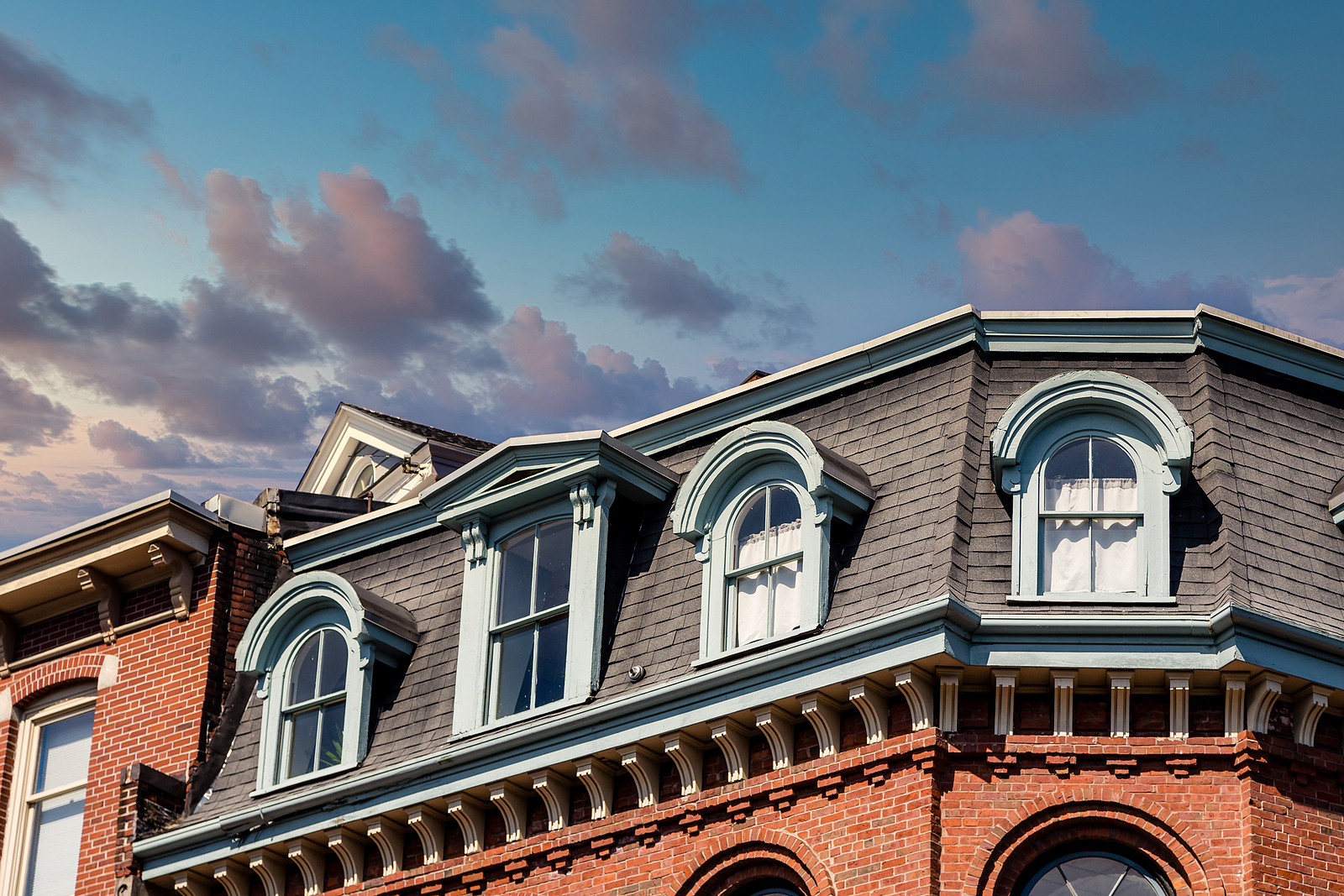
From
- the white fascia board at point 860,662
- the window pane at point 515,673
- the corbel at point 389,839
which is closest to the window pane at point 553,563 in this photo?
the window pane at point 515,673

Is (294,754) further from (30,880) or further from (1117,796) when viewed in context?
(1117,796)

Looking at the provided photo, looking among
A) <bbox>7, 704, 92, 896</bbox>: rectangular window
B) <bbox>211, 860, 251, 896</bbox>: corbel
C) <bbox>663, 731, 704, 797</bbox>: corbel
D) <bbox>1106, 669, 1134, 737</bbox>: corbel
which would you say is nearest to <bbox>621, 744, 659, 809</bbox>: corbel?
<bbox>663, 731, 704, 797</bbox>: corbel

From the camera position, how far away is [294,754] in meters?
21.1

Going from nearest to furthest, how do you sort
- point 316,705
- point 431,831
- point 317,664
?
point 431,831 < point 316,705 < point 317,664

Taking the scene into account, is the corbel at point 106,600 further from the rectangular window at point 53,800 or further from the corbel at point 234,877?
the corbel at point 234,877

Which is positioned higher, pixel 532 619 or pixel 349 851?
pixel 532 619

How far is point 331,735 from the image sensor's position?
68.8ft

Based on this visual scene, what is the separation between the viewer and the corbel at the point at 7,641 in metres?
23.9

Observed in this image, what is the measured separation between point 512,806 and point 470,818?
504 mm

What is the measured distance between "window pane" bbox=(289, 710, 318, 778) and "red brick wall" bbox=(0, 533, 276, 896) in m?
1.32

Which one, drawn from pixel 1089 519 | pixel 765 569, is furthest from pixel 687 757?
pixel 1089 519

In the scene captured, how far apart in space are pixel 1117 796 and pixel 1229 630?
163cm

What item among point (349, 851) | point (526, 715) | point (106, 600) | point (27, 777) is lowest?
point (349, 851)

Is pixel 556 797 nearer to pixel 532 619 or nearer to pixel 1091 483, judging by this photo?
pixel 532 619
